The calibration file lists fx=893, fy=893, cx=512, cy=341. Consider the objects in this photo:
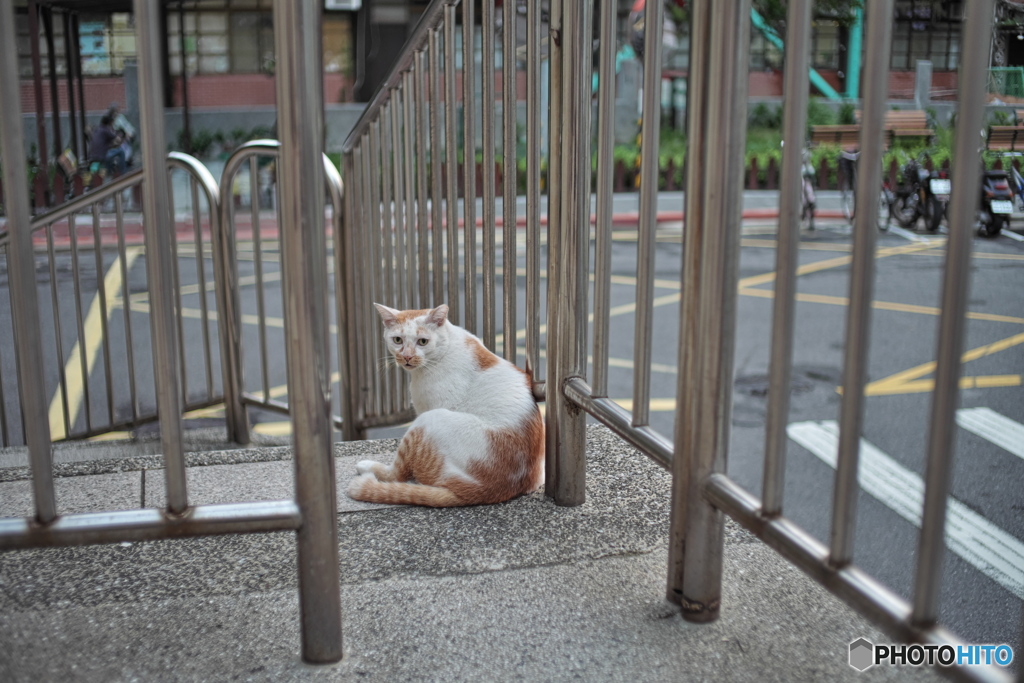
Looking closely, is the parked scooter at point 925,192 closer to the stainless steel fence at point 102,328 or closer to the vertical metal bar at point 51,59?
the stainless steel fence at point 102,328

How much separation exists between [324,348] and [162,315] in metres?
0.23

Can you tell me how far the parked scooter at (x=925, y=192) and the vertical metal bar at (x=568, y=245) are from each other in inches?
26.8

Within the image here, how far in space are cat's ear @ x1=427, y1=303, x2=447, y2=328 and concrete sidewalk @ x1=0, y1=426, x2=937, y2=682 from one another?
2.34 feet

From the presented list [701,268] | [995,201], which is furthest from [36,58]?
[995,201]

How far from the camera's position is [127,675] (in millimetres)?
1368

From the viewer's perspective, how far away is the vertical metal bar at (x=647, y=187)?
5.23ft

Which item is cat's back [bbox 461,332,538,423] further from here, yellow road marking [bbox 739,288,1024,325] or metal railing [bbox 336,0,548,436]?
yellow road marking [bbox 739,288,1024,325]

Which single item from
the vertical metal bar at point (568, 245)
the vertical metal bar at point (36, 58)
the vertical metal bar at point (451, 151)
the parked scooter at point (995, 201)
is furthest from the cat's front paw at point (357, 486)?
the vertical metal bar at point (36, 58)

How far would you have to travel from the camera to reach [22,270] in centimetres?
126

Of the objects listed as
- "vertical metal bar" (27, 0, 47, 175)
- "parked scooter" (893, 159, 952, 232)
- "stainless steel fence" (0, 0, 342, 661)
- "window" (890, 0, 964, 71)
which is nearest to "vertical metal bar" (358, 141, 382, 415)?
"parked scooter" (893, 159, 952, 232)

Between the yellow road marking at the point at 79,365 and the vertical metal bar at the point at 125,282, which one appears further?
the yellow road marking at the point at 79,365

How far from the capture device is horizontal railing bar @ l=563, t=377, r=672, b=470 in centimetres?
166

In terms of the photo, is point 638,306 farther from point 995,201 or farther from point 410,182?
point 410,182

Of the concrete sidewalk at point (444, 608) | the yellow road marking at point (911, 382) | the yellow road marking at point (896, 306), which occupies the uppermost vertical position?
the concrete sidewalk at point (444, 608)
